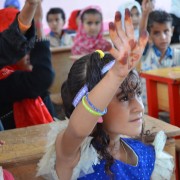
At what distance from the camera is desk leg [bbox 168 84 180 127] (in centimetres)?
230

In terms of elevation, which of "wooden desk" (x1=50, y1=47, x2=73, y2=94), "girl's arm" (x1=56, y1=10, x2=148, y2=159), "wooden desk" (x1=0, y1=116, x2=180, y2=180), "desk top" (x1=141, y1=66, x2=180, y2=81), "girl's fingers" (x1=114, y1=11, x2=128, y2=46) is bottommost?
"wooden desk" (x1=50, y1=47, x2=73, y2=94)

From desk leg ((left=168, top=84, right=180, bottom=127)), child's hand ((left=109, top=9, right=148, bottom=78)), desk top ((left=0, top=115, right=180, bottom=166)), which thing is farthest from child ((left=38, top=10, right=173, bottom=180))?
desk leg ((left=168, top=84, right=180, bottom=127))

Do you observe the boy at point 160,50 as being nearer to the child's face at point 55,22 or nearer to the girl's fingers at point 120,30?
the girl's fingers at point 120,30

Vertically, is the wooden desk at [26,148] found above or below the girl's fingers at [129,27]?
below

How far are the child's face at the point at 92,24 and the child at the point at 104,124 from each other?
3.02m

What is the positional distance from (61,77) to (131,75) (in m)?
2.83

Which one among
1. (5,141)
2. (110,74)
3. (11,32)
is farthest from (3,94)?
(110,74)

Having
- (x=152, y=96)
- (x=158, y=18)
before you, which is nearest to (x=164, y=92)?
(x=152, y=96)

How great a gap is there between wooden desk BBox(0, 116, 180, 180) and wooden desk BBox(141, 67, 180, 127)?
83 centimetres

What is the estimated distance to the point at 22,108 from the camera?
5.92 ft

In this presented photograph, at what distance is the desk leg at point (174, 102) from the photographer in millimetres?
2299

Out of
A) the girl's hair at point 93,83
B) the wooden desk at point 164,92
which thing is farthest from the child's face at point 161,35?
the girl's hair at point 93,83

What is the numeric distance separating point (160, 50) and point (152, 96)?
2.07ft

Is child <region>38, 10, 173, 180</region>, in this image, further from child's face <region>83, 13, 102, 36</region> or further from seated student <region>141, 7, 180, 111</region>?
child's face <region>83, 13, 102, 36</region>
